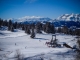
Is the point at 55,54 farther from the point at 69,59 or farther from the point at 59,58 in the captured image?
the point at 69,59

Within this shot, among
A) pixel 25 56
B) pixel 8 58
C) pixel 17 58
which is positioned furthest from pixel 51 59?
pixel 8 58

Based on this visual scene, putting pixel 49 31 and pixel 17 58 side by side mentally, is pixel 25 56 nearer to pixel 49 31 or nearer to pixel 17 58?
pixel 17 58

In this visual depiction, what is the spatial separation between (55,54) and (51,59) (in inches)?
132

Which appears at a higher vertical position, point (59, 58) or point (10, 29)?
point (10, 29)

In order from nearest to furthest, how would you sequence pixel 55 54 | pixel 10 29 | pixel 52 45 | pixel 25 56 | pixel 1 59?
pixel 1 59 → pixel 25 56 → pixel 55 54 → pixel 52 45 → pixel 10 29

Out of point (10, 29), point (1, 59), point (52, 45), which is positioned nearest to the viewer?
point (1, 59)

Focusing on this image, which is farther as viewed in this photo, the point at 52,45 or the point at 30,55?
the point at 52,45

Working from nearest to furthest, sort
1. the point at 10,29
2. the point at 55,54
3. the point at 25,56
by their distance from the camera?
the point at 25,56 < the point at 55,54 < the point at 10,29

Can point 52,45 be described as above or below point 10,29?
below

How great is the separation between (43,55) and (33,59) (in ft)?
10.6

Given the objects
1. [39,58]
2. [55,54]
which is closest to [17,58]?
[39,58]

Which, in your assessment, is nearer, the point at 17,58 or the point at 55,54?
the point at 17,58

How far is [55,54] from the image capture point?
29625 mm

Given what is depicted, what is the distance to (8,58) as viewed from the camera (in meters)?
25.5
